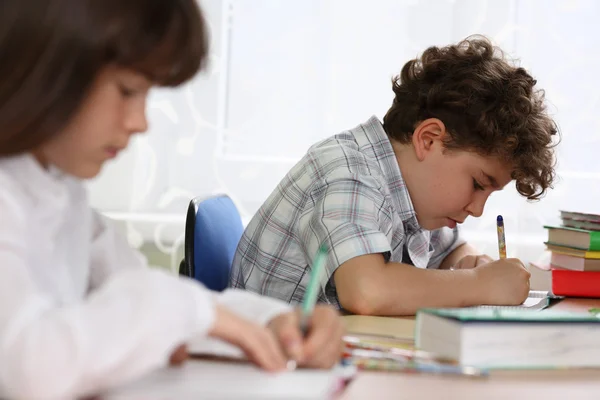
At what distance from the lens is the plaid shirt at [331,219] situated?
1.46 m

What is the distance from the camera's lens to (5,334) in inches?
25.6

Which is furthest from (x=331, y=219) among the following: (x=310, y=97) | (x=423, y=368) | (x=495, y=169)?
(x=310, y=97)

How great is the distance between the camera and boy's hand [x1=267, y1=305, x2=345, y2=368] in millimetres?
797

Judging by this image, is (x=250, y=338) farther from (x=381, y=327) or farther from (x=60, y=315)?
(x=381, y=327)

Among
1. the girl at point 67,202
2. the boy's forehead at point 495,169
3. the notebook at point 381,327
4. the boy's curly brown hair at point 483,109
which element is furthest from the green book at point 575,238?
the girl at point 67,202

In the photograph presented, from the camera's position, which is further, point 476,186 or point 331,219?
point 476,186

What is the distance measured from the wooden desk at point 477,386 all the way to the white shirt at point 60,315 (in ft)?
0.56

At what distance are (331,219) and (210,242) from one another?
251 millimetres

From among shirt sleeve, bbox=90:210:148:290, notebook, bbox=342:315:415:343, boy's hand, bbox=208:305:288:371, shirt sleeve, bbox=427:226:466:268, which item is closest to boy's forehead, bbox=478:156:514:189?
shirt sleeve, bbox=427:226:466:268

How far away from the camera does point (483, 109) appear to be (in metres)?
1.69

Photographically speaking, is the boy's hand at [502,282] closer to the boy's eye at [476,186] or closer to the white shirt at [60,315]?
the boy's eye at [476,186]

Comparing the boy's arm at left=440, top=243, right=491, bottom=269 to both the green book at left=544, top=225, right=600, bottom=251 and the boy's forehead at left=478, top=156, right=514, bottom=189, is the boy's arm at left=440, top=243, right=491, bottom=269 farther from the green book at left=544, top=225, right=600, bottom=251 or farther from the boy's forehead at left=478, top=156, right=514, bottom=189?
the boy's forehead at left=478, top=156, right=514, bottom=189

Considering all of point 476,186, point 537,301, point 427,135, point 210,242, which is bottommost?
point 537,301

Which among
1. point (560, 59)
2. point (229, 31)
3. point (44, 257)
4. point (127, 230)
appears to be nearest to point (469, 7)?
point (560, 59)
